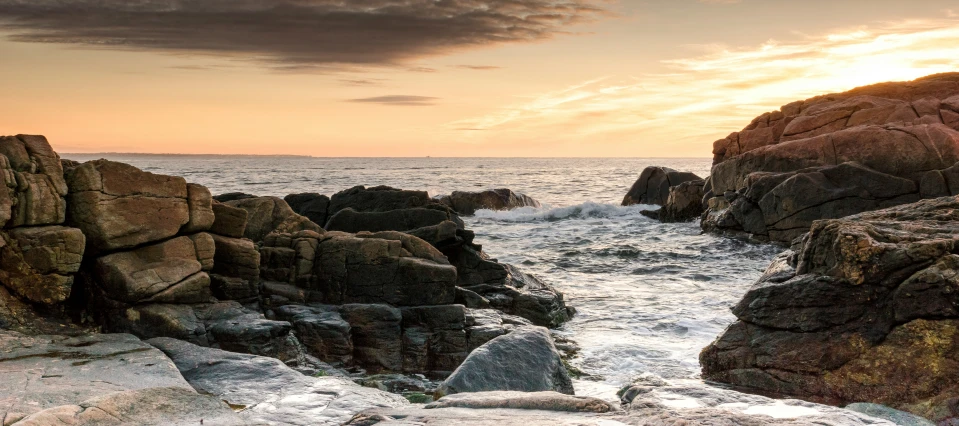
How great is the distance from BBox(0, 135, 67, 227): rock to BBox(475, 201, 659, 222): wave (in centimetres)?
3481

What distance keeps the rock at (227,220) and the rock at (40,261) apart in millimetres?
2846

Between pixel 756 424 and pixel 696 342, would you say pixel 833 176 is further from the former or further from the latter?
pixel 756 424

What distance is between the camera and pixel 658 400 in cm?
642

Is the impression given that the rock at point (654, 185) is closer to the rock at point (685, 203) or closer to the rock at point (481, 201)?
the rock at point (685, 203)

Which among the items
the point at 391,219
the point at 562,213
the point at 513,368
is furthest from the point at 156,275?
the point at 562,213

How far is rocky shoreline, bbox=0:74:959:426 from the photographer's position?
685 centimetres

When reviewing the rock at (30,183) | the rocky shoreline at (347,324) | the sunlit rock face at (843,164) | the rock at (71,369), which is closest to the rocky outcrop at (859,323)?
the rocky shoreline at (347,324)

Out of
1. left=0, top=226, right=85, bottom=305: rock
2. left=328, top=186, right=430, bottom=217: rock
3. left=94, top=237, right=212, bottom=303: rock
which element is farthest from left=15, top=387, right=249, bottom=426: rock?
left=328, top=186, right=430, bottom=217: rock

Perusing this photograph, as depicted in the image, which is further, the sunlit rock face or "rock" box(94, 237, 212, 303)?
the sunlit rock face

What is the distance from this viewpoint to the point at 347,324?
1281 cm

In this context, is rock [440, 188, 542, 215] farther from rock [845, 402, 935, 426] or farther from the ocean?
rock [845, 402, 935, 426]

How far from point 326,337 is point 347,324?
463 mm

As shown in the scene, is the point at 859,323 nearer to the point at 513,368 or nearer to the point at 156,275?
the point at 513,368

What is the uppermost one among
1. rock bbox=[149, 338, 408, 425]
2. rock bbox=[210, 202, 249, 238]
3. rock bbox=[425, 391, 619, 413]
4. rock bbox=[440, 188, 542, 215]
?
rock bbox=[210, 202, 249, 238]
